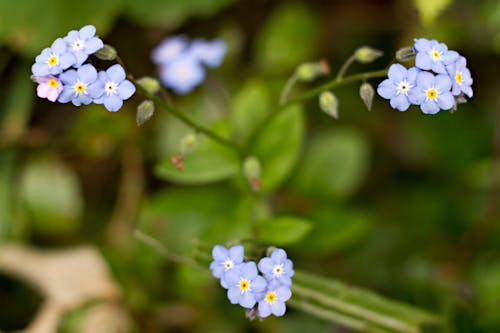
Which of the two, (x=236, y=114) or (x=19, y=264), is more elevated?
(x=236, y=114)

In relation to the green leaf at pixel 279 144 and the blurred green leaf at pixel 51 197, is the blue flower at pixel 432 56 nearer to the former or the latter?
the green leaf at pixel 279 144

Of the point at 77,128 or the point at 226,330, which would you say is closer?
the point at 226,330

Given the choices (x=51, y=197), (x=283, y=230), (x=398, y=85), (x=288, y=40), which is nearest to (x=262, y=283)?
(x=283, y=230)

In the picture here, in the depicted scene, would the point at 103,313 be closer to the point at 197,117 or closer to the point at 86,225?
the point at 86,225

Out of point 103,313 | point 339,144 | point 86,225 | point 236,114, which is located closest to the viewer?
point 236,114

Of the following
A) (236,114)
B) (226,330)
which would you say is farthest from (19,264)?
(236,114)

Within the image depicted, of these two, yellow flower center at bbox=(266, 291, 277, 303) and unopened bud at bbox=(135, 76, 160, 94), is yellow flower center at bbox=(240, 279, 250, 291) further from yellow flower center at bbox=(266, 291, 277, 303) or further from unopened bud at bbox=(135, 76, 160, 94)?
unopened bud at bbox=(135, 76, 160, 94)

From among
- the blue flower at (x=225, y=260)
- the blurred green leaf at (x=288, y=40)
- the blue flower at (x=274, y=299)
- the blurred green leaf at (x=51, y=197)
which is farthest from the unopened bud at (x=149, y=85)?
the blurred green leaf at (x=288, y=40)

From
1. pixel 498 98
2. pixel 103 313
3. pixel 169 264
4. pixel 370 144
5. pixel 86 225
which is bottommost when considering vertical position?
pixel 103 313
